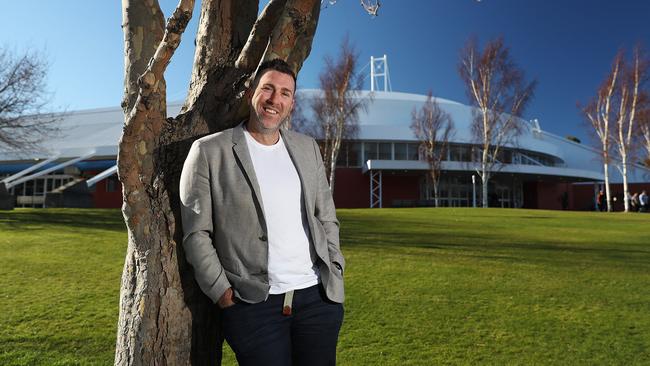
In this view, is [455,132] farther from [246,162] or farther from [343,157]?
[246,162]

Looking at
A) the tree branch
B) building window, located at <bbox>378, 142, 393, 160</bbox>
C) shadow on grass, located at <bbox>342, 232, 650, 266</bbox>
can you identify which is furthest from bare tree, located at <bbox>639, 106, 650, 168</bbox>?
the tree branch

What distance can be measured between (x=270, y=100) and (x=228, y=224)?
582 millimetres

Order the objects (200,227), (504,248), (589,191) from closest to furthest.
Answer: (200,227)
(504,248)
(589,191)

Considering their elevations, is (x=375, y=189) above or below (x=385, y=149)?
below

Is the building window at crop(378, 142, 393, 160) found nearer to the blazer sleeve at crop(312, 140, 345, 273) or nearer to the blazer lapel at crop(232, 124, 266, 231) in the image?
the blazer sleeve at crop(312, 140, 345, 273)

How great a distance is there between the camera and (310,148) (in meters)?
2.21

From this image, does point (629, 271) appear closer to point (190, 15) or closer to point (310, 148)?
point (310, 148)

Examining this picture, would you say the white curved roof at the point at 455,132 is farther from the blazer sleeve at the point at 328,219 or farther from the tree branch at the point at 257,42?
the blazer sleeve at the point at 328,219

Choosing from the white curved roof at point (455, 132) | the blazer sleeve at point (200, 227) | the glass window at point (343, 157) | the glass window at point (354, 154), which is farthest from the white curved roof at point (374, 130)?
the blazer sleeve at point (200, 227)

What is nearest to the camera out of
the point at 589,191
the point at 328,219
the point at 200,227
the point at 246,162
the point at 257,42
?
the point at 200,227

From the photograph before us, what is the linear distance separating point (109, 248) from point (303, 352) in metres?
6.66

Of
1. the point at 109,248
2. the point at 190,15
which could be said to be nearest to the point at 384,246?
the point at 109,248

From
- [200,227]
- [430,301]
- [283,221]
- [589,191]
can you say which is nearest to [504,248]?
[430,301]

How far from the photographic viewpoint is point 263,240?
1.87 meters
